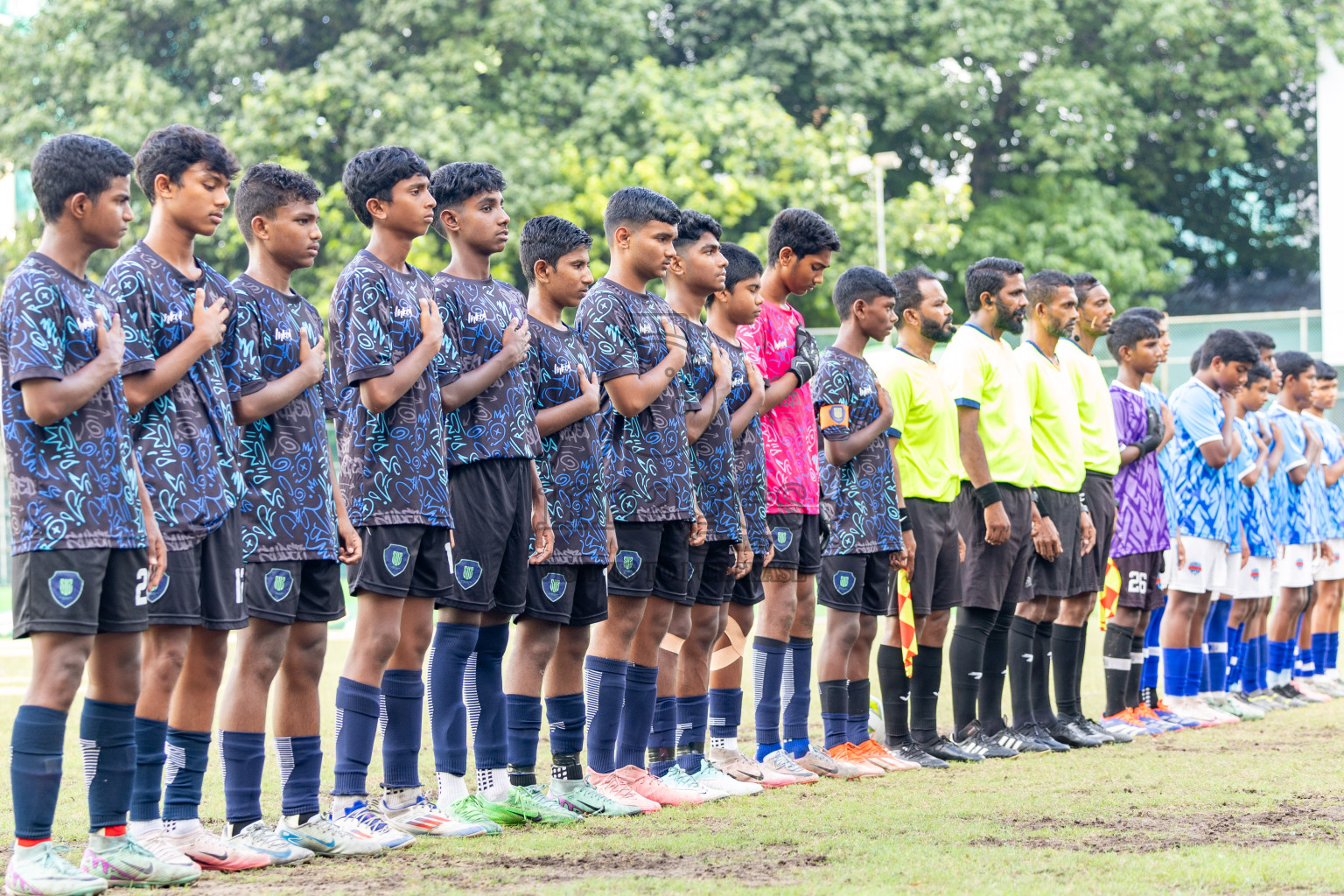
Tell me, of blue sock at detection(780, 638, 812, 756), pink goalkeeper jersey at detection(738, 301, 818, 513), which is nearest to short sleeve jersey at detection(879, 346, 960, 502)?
pink goalkeeper jersey at detection(738, 301, 818, 513)

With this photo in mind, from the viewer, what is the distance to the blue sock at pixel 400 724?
5.75m

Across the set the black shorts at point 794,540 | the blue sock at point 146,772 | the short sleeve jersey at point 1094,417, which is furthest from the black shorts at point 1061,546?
the blue sock at point 146,772

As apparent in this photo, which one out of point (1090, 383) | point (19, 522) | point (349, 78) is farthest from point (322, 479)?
point (349, 78)

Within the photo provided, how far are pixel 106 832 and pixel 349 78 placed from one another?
19.9 metres

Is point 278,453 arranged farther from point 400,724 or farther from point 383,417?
point 400,724

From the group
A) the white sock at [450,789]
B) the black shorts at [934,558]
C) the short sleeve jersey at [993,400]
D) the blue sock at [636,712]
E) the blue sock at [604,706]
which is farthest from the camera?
the short sleeve jersey at [993,400]

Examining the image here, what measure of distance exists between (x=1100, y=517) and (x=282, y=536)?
18.2 ft

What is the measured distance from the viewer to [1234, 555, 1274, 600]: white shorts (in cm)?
1112

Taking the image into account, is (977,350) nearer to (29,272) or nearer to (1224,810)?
(1224,810)

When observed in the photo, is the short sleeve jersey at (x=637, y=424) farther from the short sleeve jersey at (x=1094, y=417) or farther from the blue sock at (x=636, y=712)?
the short sleeve jersey at (x=1094, y=417)

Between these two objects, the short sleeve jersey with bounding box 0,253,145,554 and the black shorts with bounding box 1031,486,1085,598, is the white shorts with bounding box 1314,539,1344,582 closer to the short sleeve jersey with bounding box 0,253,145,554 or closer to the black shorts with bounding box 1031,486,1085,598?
the black shorts with bounding box 1031,486,1085,598

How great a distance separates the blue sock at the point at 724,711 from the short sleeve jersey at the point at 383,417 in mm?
2367

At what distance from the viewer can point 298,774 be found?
214 inches

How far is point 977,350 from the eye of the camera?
28.5 feet
